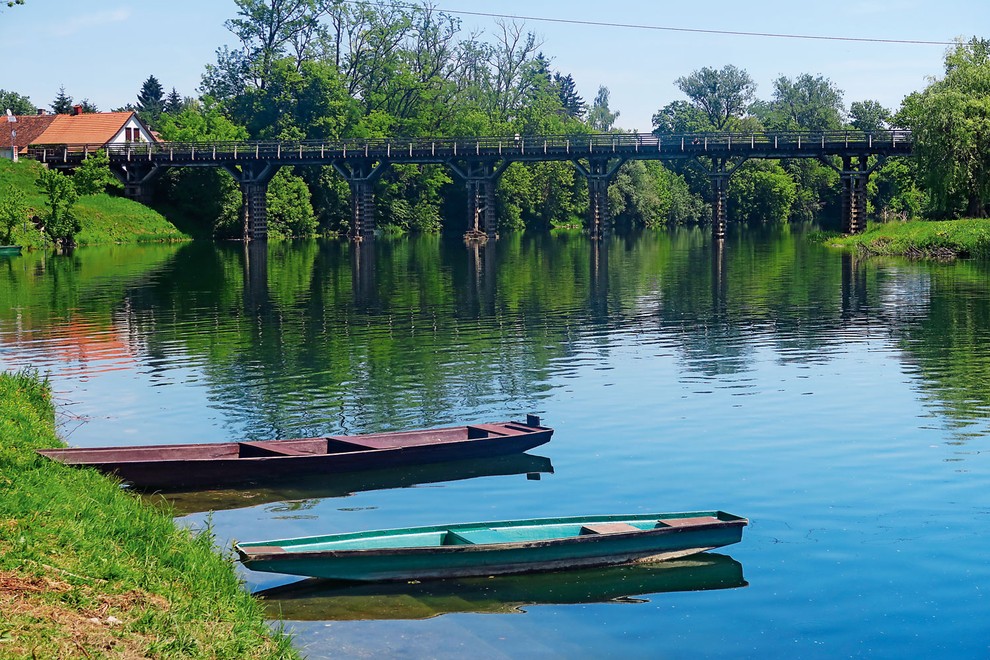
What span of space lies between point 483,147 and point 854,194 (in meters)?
28.9

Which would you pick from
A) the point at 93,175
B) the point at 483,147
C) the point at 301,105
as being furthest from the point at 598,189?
the point at 93,175

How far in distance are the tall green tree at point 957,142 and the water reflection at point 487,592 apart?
6358cm

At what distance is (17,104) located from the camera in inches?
6284

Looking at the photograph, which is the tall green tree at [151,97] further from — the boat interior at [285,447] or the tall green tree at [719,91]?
the boat interior at [285,447]

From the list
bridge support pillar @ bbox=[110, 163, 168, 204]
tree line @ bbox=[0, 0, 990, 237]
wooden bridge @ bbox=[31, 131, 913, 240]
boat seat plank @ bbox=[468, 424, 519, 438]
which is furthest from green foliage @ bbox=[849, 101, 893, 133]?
boat seat plank @ bbox=[468, 424, 519, 438]

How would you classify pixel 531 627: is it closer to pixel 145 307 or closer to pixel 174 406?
pixel 174 406

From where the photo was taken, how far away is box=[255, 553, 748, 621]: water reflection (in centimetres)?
1321

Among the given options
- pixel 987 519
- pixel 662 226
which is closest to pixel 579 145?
pixel 662 226

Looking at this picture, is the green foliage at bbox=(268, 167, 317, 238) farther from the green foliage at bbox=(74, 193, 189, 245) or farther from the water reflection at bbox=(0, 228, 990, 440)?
the water reflection at bbox=(0, 228, 990, 440)

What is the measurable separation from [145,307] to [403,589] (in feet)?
109

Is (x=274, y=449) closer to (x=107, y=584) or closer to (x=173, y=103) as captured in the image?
(x=107, y=584)

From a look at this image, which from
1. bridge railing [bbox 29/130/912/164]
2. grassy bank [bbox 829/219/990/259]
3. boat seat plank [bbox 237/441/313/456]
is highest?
bridge railing [bbox 29/130/912/164]

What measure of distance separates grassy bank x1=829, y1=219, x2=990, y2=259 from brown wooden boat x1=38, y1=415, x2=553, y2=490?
173 ft

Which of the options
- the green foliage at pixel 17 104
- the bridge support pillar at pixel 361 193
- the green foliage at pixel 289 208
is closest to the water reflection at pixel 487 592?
the bridge support pillar at pixel 361 193
